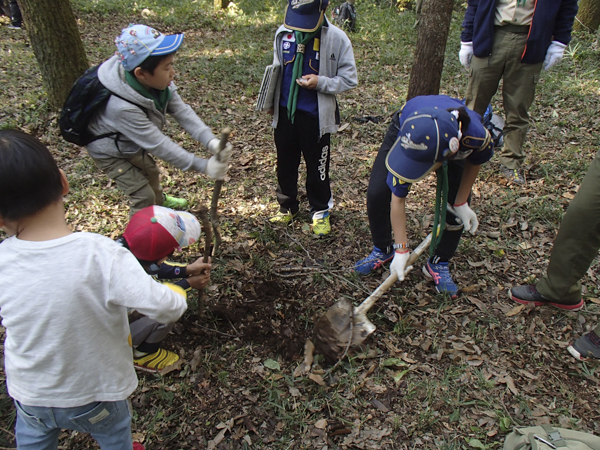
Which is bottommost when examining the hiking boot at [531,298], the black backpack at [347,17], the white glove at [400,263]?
the hiking boot at [531,298]

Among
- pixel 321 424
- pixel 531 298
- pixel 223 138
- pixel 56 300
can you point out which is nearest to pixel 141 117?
pixel 223 138

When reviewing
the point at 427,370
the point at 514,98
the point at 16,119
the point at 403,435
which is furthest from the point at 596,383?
the point at 16,119

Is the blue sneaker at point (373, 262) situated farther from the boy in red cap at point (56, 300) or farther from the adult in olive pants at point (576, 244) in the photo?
the boy in red cap at point (56, 300)

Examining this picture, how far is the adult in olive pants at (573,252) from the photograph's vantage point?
272cm

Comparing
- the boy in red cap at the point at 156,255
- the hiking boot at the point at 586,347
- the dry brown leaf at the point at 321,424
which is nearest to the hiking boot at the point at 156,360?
the boy in red cap at the point at 156,255

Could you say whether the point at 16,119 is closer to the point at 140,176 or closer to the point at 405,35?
the point at 140,176

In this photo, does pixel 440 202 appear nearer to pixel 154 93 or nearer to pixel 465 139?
pixel 465 139

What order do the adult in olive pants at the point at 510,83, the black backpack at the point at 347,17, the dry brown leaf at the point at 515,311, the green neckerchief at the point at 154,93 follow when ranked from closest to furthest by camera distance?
the green neckerchief at the point at 154,93 < the dry brown leaf at the point at 515,311 < the adult in olive pants at the point at 510,83 < the black backpack at the point at 347,17

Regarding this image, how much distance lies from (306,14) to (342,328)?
8.09ft

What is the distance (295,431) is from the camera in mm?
2428

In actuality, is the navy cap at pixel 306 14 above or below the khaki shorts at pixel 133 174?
above

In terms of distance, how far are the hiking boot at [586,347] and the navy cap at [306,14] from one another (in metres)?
3.14

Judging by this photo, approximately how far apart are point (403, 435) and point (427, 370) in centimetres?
52

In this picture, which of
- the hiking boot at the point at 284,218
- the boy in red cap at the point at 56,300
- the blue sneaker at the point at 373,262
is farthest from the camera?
the hiking boot at the point at 284,218
